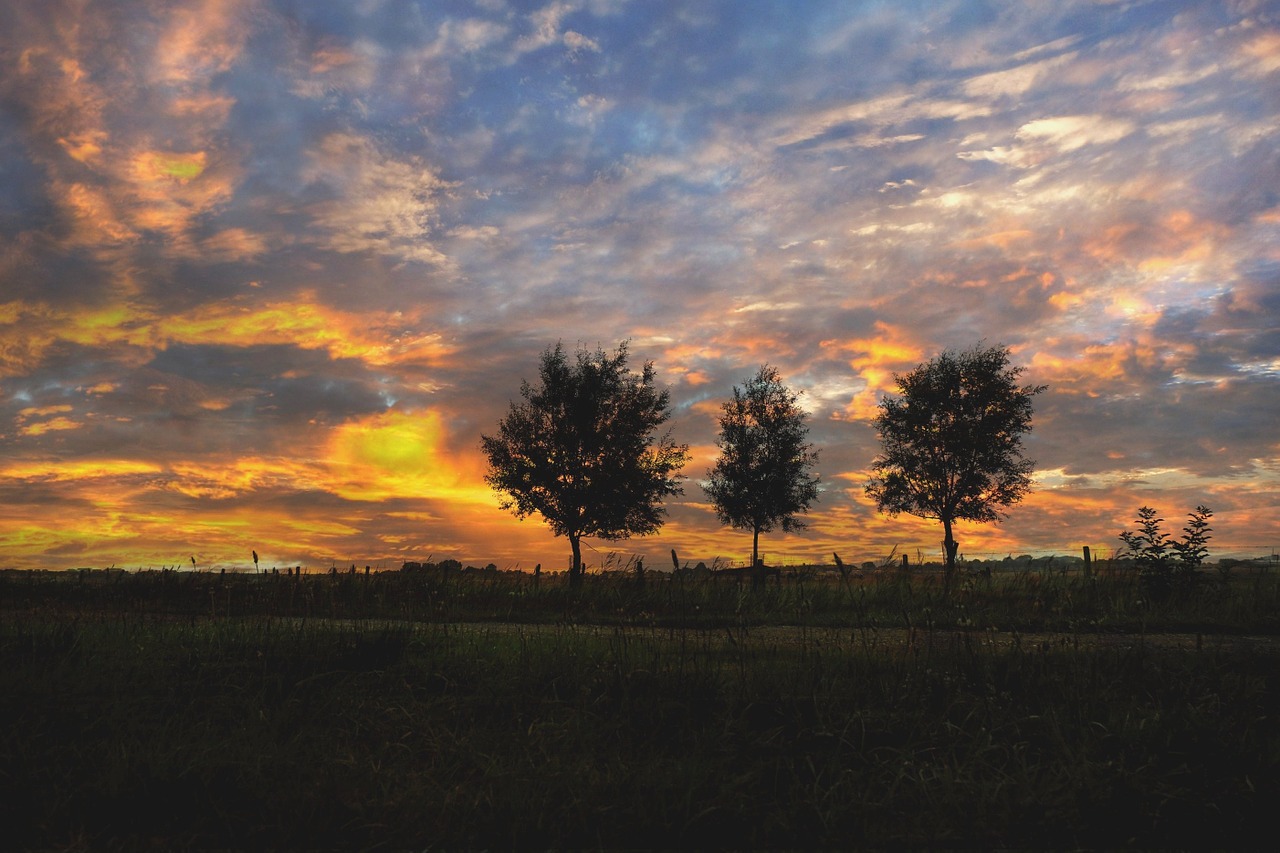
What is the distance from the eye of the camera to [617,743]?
657 cm

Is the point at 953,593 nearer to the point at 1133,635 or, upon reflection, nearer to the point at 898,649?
the point at 1133,635

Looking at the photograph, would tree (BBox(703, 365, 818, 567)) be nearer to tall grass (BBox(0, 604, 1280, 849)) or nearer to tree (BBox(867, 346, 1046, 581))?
tree (BBox(867, 346, 1046, 581))

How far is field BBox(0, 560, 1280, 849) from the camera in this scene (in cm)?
516

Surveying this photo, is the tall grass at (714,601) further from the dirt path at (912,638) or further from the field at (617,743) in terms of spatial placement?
the field at (617,743)

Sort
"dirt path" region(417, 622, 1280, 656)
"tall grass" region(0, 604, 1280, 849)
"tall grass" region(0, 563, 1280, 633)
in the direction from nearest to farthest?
"tall grass" region(0, 604, 1280, 849), "dirt path" region(417, 622, 1280, 656), "tall grass" region(0, 563, 1280, 633)

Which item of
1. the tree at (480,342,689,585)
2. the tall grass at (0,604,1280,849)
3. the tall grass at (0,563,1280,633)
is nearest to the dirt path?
the tall grass at (0,604,1280,849)

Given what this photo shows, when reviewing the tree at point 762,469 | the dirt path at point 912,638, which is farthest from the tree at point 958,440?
the dirt path at point 912,638

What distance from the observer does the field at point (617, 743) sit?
203 inches

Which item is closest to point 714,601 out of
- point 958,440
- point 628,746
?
point 628,746

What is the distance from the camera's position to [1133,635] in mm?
13180

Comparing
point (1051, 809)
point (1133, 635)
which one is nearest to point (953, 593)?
point (1133, 635)

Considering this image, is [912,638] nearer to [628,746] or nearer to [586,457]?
[628,746]

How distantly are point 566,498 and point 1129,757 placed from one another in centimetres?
3373

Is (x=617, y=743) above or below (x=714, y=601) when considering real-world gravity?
below
